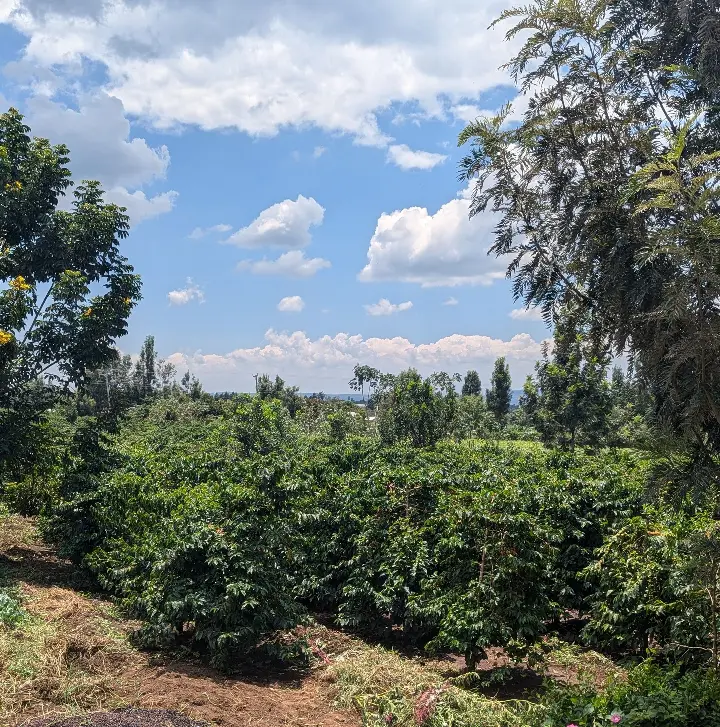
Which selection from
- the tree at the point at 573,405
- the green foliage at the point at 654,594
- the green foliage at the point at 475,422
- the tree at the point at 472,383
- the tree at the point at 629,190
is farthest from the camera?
the tree at the point at 472,383

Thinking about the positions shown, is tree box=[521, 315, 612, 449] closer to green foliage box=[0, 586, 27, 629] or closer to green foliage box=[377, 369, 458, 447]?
green foliage box=[377, 369, 458, 447]

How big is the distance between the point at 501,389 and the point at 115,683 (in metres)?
50.2

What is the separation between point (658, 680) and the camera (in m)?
4.88

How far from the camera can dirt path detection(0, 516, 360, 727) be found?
15.5 ft

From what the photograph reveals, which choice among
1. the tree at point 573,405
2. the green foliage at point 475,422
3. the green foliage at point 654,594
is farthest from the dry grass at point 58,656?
the green foliage at point 475,422

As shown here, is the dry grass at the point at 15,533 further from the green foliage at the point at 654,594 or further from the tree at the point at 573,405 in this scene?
the tree at the point at 573,405

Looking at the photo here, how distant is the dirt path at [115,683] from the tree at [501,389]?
47.2 meters

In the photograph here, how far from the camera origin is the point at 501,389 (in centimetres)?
5338

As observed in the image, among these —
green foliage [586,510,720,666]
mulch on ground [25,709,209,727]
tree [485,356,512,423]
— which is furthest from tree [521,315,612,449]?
tree [485,356,512,423]

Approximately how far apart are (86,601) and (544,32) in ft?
25.8

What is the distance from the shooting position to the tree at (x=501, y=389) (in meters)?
52.4

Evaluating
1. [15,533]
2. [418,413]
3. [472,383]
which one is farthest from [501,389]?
[15,533]

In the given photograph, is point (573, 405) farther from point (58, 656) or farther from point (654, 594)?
point (58, 656)

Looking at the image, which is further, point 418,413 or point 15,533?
point 418,413
